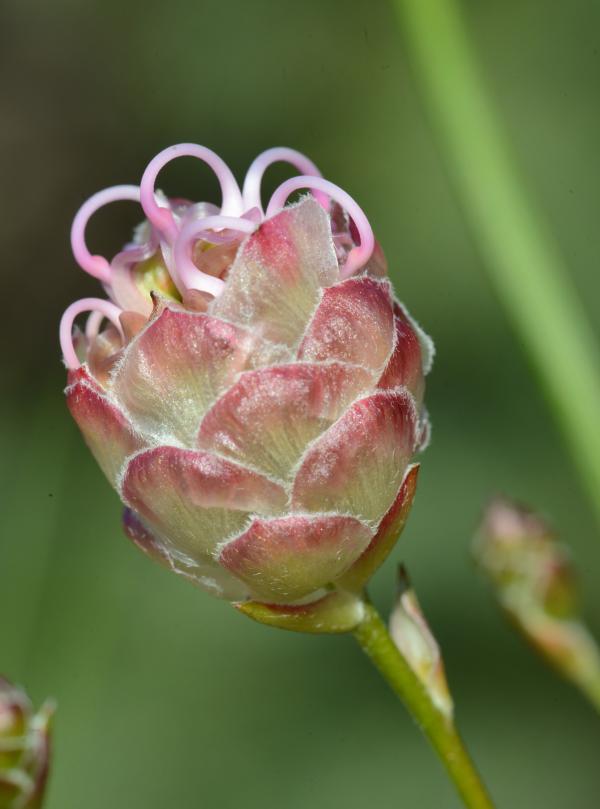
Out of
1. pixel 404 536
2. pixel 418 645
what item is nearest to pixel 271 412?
pixel 418 645

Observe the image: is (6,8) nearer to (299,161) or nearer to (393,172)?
(393,172)

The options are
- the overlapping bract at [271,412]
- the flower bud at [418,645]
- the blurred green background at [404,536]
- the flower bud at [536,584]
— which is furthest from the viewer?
the blurred green background at [404,536]

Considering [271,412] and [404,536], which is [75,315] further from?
[404,536]

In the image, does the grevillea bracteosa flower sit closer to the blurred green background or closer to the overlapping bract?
the overlapping bract

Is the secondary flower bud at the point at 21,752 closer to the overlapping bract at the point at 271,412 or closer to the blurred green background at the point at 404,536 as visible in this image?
the overlapping bract at the point at 271,412

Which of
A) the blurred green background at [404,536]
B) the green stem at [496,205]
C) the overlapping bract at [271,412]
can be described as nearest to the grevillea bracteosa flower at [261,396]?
the overlapping bract at [271,412]

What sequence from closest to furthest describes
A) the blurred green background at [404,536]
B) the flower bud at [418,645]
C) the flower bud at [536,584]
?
the flower bud at [418,645]
the flower bud at [536,584]
the blurred green background at [404,536]

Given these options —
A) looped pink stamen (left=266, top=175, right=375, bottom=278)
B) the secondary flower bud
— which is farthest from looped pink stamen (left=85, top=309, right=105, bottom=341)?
the secondary flower bud

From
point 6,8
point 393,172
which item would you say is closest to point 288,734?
point 393,172
